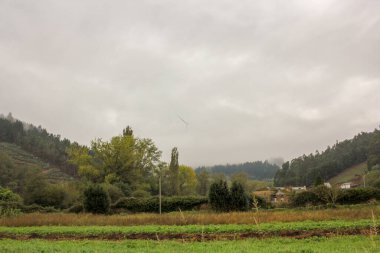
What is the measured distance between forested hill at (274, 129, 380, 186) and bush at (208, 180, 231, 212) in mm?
103309

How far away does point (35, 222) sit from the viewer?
34.1 m

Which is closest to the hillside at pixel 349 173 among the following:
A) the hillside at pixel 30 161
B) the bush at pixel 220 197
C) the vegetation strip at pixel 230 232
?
the hillside at pixel 30 161

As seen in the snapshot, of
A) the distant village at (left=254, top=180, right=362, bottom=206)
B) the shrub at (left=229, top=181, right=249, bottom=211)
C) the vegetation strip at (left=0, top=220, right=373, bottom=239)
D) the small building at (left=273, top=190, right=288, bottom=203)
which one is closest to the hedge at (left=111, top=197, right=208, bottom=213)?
the shrub at (left=229, top=181, right=249, bottom=211)

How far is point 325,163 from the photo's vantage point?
154000mm

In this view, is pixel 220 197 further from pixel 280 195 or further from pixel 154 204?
pixel 280 195

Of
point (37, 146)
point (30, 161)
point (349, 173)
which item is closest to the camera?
point (30, 161)

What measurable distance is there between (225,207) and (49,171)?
115156mm

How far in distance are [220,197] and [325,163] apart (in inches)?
4678

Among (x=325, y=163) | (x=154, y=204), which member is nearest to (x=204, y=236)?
(x=154, y=204)

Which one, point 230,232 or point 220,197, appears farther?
point 220,197

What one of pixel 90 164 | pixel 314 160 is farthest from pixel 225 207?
pixel 314 160

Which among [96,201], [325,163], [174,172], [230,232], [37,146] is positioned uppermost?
[37,146]

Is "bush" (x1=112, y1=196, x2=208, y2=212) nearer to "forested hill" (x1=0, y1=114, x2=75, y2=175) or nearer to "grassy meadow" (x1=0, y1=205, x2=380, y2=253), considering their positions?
"grassy meadow" (x1=0, y1=205, x2=380, y2=253)

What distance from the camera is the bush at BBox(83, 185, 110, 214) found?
4859 centimetres
